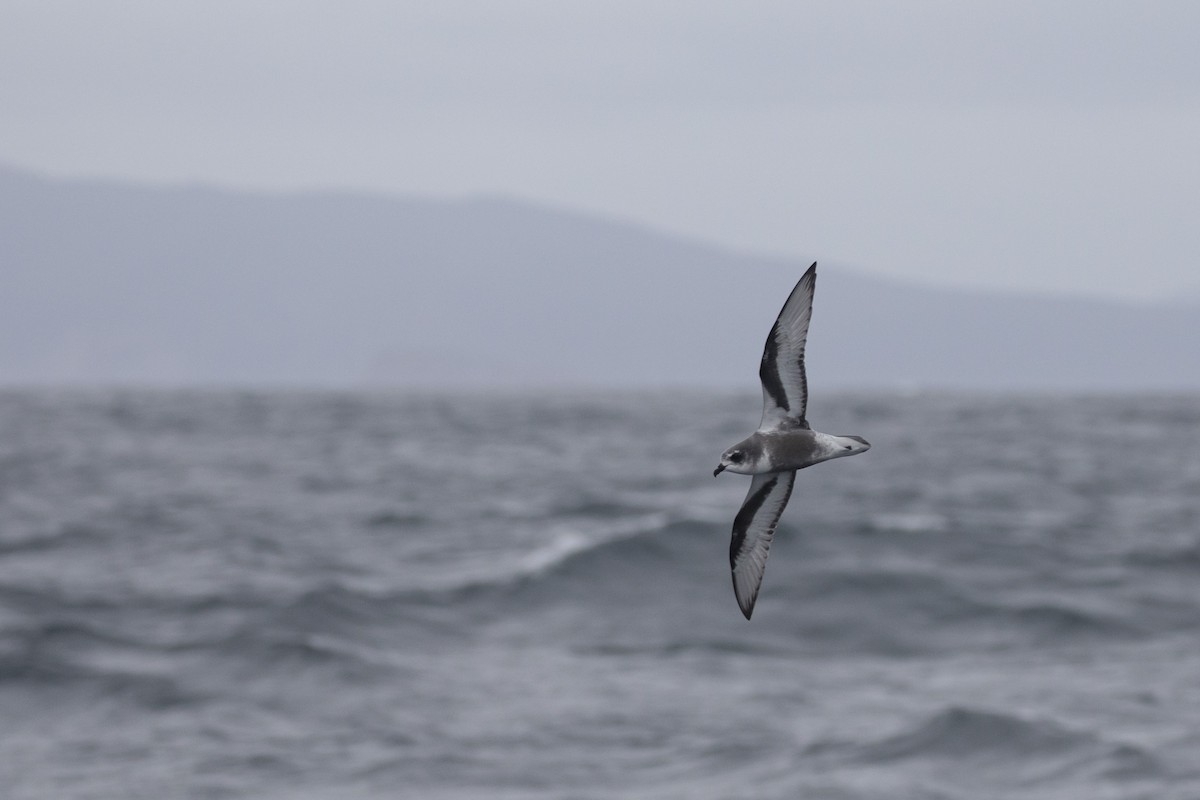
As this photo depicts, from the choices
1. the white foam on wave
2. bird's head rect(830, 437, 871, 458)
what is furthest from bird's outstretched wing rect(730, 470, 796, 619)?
the white foam on wave

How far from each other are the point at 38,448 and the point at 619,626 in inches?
2136

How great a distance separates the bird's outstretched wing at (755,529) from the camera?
22.5ft

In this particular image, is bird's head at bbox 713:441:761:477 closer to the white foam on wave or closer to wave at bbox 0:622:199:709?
wave at bbox 0:622:199:709

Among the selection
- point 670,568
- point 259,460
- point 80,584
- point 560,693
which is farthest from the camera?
point 259,460

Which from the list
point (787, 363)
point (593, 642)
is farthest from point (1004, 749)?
point (787, 363)

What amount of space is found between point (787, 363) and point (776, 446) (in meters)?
0.52

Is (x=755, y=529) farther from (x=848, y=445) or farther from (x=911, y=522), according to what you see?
(x=911, y=522)

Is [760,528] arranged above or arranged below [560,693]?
above

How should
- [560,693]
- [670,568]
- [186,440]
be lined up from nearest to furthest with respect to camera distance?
[560,693], [670,568], [186,440]

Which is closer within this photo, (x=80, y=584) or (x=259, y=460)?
(x=80, y=584)

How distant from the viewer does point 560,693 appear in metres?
28.5

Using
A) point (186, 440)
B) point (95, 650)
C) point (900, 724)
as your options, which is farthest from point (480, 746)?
point (186, 440)

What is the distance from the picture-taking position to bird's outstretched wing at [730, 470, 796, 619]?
6.86 metres

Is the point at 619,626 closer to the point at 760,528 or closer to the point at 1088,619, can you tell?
the point at 1088,619
